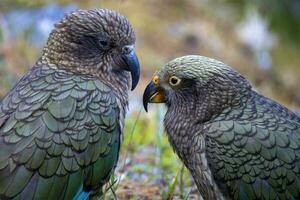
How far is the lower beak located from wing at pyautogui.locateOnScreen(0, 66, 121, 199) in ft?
1.21

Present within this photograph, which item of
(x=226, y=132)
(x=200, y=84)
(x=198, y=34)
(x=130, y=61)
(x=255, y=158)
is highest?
(x=198, y=34)

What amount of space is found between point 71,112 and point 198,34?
300 inches

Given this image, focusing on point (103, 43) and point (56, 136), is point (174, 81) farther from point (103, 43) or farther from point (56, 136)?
point (56, 136)

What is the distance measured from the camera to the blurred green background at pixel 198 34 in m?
8.03

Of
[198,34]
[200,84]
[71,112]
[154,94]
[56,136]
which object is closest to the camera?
[56,136]

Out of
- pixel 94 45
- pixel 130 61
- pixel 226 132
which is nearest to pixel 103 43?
pixel 94 45

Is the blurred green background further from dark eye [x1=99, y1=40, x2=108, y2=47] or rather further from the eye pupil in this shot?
dark eye [x1=99, y1=40, x2=108, y2=47]

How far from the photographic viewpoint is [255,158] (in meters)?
4.16

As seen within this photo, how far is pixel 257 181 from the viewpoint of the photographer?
413 centimetres

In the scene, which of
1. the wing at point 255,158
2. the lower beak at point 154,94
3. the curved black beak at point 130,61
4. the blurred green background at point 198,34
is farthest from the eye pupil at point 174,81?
the blurred green background at point 198,34

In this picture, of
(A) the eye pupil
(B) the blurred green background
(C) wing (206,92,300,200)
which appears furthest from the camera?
(B) the blurred green background

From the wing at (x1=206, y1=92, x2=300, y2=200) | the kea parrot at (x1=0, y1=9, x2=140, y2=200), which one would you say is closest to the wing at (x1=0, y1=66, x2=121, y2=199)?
the kea parrot at (x1=0, y1=9, x2=140, y2=200)

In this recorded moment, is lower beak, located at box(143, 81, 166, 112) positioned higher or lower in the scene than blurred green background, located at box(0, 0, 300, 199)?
lower

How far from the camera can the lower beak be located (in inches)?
183
